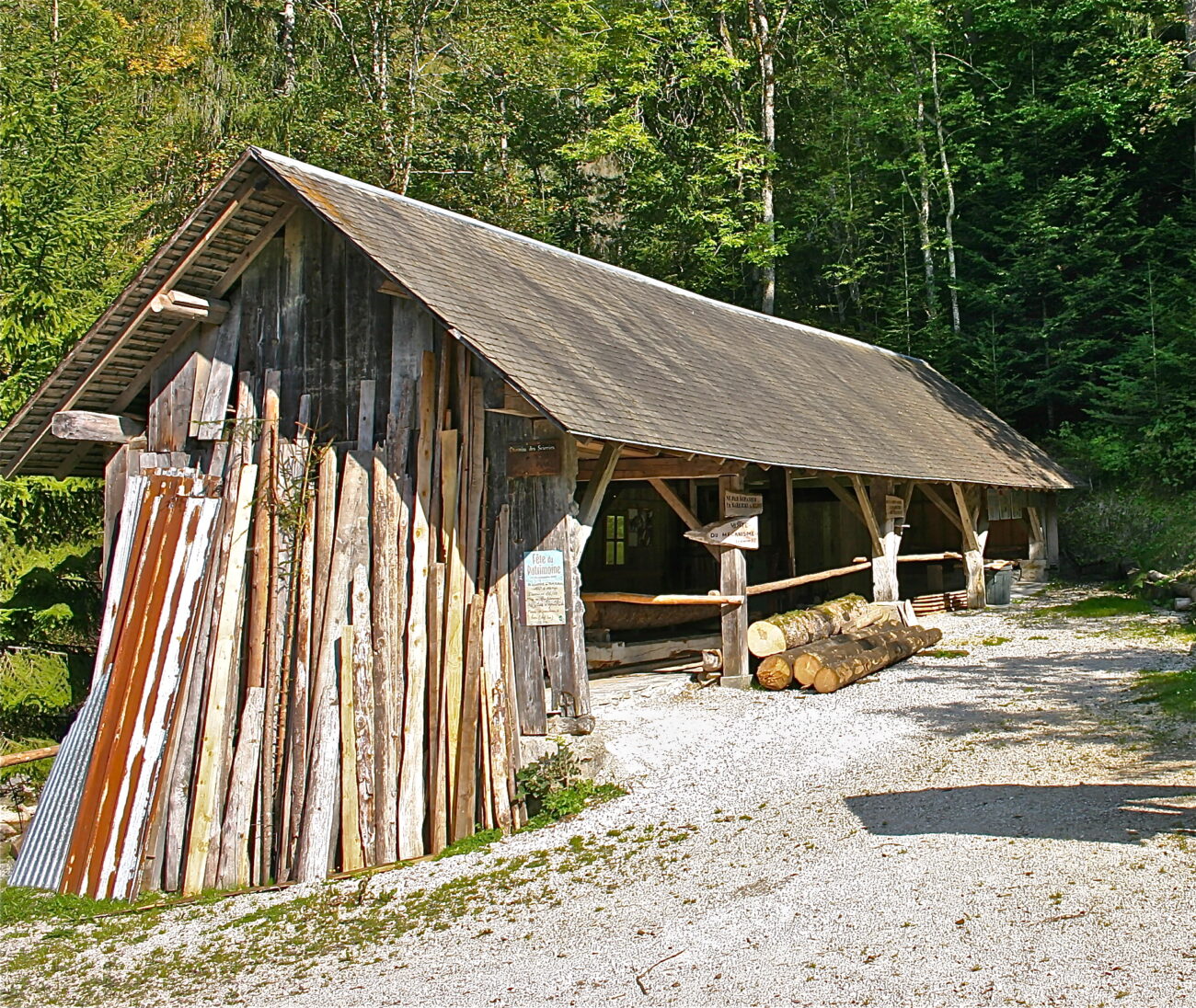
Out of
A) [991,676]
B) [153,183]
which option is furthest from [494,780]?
[153,183]

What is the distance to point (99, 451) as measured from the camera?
11.7 metres

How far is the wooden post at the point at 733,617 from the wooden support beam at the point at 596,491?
252 centimetres

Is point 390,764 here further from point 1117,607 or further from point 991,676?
point 1117,607

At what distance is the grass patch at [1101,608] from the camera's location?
51.4ft

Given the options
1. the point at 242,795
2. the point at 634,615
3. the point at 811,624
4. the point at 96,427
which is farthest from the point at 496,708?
the point at 634,615

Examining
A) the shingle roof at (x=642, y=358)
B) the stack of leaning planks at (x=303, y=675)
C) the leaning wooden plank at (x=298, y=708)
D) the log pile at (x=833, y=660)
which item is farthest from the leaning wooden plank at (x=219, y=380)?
the log pile at (x=833, y=660)

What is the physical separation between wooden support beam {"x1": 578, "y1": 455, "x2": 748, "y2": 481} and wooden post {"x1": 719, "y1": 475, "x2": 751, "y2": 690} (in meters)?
0.52

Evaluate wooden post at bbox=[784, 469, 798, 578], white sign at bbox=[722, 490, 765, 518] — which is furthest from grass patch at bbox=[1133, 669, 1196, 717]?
wooden post at bbox=[784, 469, 798, 578]

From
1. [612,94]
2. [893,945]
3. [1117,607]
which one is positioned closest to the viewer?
[893,945]

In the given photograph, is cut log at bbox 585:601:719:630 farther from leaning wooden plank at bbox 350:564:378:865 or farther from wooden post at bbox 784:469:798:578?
leaning wooden plank at bbox 350:564:378:865

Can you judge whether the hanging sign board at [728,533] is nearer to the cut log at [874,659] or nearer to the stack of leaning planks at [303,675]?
the cut log at [874,659]

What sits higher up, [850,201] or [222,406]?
[850,201]

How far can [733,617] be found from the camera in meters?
11.8

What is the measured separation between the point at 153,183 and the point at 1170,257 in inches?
919
